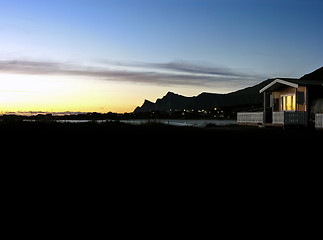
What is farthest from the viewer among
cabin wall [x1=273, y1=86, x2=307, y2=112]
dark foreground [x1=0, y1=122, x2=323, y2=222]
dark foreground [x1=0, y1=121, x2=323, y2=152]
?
cabin wall [x1=273, y1=86, x2=307, y2=112]

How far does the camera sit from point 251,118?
99.3 ft

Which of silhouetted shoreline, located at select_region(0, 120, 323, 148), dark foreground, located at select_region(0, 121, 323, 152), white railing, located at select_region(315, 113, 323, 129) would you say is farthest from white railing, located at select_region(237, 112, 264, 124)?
dark foreground, located at select_region(0, 121, 323, 152)

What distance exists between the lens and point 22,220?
4.00 meters

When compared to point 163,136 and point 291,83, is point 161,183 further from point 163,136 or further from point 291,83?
point 291,83

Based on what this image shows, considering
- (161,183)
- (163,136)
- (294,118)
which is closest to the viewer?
(161,183)

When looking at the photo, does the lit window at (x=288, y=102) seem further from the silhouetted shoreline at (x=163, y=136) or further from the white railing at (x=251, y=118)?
the silhouetted shoreline at (x=163, y=136)

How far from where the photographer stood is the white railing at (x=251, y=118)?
95.0 ft

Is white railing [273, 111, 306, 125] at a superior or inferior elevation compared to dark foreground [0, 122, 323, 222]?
superior

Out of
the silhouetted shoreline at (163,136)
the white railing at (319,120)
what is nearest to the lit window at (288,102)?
the white railing at (319,120)

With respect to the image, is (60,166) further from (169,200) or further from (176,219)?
(176,219)

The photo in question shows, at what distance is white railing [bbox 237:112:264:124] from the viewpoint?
95.0ft

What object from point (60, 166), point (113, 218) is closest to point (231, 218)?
point (113, 218)

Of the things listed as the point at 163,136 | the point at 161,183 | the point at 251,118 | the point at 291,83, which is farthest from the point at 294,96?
the point at 161,183

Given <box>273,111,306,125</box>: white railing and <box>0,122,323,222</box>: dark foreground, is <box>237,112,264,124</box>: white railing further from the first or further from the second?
<box>0,122,323,222</box>: dark foreground
